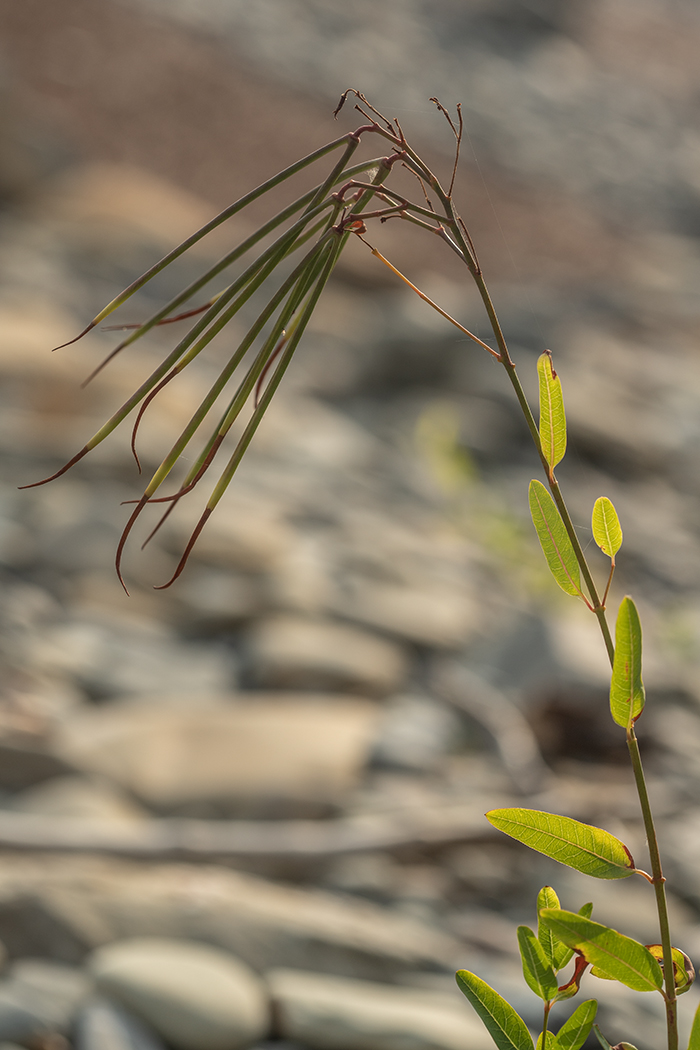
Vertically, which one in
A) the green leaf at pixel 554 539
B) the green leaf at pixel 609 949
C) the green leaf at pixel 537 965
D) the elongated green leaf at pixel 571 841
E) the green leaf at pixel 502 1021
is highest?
the green leaf at pixel 554 539

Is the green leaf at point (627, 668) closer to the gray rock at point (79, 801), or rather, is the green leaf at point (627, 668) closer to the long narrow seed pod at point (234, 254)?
the long narrow seed pod at point (234, 254)

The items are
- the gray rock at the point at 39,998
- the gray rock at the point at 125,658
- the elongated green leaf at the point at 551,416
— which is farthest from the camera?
the gray rock at the point at 125,658

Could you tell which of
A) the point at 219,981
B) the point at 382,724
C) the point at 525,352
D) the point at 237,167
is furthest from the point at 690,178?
the point at 219,981

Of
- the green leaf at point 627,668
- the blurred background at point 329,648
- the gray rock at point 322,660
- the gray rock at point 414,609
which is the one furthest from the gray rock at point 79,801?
the green leaf at point 627,668

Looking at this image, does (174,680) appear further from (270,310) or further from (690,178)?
(690,178)

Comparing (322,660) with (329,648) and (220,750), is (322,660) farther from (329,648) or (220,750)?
(220,750)

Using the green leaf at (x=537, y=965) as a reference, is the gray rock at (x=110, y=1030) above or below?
below

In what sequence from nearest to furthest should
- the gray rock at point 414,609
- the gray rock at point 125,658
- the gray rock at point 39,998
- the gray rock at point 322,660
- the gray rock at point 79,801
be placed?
the gray rock at point 39,998 < the gray rock at point 79,801 < the gray rock at point 125,658 < the gray rock at point 322,660 < the gray rock at point 414,609

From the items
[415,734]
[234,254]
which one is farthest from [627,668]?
[415,734]
